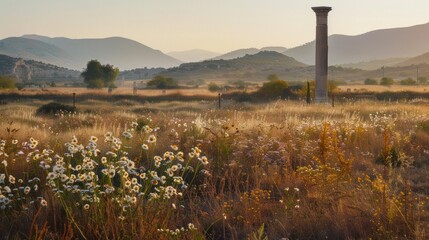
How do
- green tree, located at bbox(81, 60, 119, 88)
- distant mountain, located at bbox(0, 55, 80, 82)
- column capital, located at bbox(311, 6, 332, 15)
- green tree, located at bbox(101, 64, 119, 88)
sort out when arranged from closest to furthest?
column capital, located at bbox(311, 6, 332, 15)
green tree, located at bbox(81, 60, 119, 88)
green tree, located at bbox(101, 64, 119, 88)
distant mountain, located at bbox(0, 55, 80, 82)

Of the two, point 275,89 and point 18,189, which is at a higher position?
point 275,89

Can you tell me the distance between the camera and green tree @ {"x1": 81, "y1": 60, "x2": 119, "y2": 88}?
85.4 m

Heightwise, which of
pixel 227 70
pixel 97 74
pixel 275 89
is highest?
pixel 227 70

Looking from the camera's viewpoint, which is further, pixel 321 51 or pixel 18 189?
pixel 321 51

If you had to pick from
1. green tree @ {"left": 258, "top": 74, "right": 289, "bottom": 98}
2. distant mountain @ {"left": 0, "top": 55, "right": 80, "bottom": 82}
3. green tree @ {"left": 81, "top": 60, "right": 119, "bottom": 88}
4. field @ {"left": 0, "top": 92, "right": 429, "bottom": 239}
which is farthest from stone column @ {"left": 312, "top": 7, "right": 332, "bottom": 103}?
distant mountain @ {"left": 0, "top": 55, "right": 80, "bottom": 82}

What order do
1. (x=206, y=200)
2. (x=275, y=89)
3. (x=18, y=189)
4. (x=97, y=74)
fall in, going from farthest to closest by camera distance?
(x=97, y=74), (x=275, y=89), (x=206, y=200), (x=18, y=189)

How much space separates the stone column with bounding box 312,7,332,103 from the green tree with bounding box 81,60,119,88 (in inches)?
2382

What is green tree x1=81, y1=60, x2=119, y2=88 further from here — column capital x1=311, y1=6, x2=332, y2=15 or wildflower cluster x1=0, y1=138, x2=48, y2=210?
wildflower cluster x1=0, y1=138, x2=48, y2=210

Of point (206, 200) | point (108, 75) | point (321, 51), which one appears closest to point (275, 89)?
point (321, 51)

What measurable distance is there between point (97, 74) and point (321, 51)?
210ft

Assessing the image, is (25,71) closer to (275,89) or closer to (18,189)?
(275,89)

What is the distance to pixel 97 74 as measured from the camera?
86875mm

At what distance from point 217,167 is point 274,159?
4.32ft

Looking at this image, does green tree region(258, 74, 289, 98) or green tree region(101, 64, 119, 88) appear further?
green tree region(101, 64, 119, 88)
